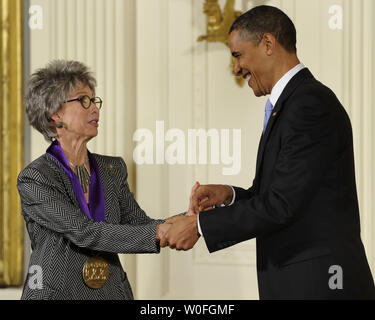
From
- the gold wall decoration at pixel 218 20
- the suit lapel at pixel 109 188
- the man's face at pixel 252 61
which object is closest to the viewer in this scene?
the man's face at pixel 252 61

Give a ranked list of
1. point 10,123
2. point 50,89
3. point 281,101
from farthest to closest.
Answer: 1. point 10,123
2. point 50,89
3. point 281,101

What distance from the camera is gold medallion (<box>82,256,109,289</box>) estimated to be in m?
2.22

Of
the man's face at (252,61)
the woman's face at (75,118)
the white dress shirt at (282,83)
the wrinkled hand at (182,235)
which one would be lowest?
the wrinkled hand at (182,235)

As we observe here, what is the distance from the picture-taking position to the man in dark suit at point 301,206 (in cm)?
201

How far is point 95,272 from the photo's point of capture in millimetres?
2240

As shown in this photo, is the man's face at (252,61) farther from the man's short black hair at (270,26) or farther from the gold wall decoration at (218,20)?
the gold wall decoration at (218,20)

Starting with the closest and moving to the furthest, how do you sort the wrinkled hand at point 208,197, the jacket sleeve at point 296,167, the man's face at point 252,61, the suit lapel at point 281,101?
the jacket sleeve at point 296,167 → the suit lapel at point 281,101 → the man's face at point 252,61 → the wrinkled hand at point 208,197

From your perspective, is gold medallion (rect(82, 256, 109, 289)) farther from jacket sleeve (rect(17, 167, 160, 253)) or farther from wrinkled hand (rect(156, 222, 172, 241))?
wrinkled hand (rect(156, 222, 172, 241))

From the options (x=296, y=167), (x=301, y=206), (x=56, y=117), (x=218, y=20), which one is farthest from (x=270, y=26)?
(x=218, y=20)

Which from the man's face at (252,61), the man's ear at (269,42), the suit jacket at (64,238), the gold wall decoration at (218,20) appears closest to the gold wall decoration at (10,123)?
the gold wall decoration at (218,20)

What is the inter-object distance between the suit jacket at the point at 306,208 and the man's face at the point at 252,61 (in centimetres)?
13

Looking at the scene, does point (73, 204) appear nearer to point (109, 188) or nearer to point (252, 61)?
point (109, 188)

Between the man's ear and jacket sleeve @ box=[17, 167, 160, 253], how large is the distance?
0.71 metres

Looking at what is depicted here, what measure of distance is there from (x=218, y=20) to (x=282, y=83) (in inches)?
50.9
